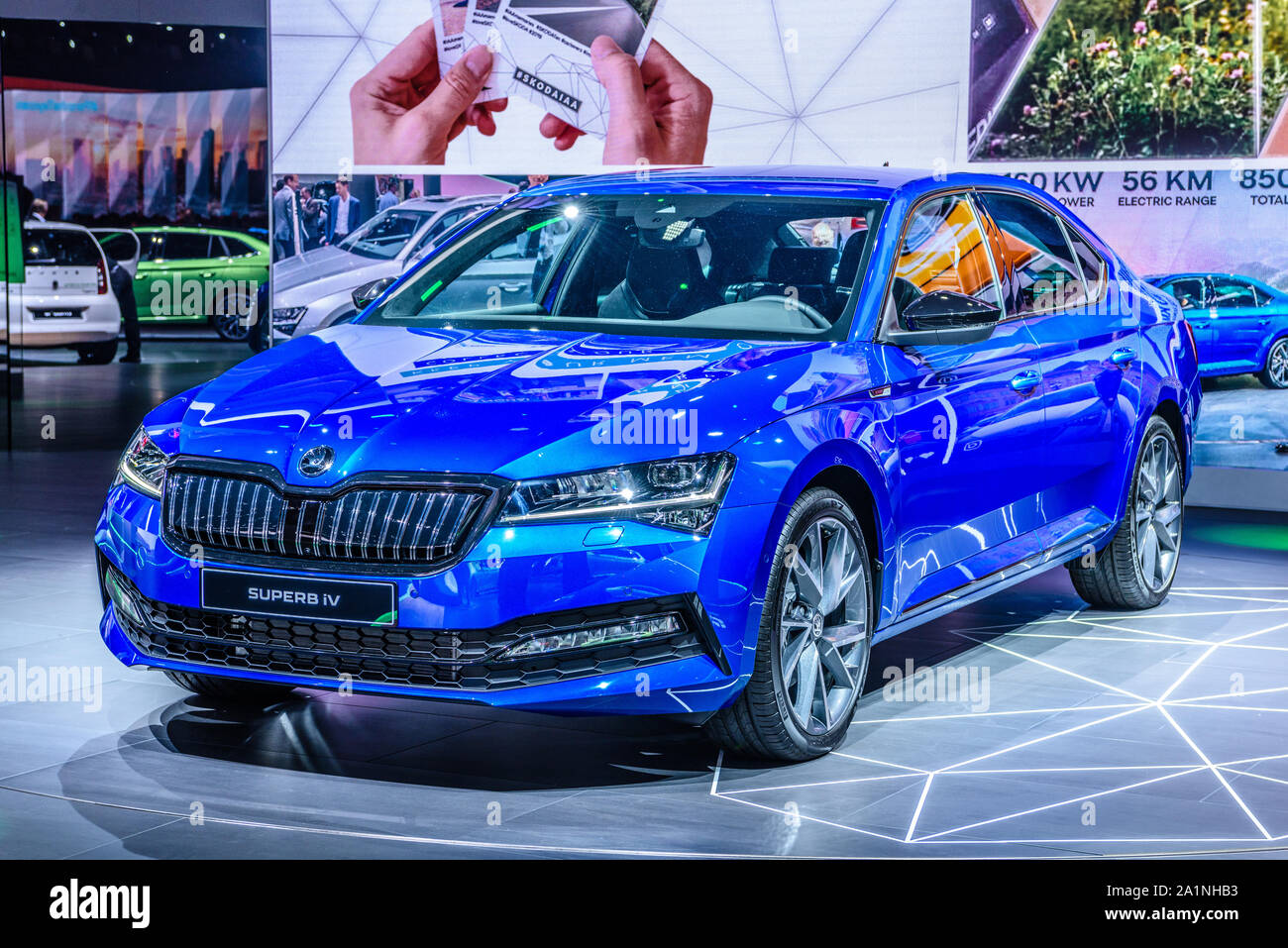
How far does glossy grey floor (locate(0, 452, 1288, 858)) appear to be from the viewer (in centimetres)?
421

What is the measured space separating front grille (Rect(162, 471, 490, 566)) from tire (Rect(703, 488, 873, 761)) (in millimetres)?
855

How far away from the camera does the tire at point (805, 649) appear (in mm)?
4629

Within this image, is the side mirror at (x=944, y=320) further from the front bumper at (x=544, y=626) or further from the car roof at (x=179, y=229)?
the car roof at (x=179, y=229)

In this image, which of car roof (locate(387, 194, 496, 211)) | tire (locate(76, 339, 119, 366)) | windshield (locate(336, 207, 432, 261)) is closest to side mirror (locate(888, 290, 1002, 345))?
car roof (locate(387, 194, 496, 211))

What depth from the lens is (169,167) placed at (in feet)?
48.5

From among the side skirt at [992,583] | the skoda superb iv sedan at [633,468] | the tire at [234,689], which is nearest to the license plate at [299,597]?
the skoda superb iv sedan at [633,468]

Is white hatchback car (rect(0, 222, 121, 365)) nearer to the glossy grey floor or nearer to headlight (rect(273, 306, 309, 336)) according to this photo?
headlight (rect(273, 306, 309, 336))

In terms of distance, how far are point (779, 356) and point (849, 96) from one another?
19.9ft

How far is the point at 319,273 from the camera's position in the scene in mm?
11977

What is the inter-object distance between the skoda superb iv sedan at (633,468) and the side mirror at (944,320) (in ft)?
0.04

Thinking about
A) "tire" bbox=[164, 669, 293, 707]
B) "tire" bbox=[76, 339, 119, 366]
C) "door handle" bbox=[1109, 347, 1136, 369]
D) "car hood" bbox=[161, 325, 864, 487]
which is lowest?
"tire" bbox=[164, 669, 293, 707]

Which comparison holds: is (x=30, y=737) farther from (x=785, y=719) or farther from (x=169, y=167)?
(x=169, y=167)

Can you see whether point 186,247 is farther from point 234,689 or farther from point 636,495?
point 636,495
